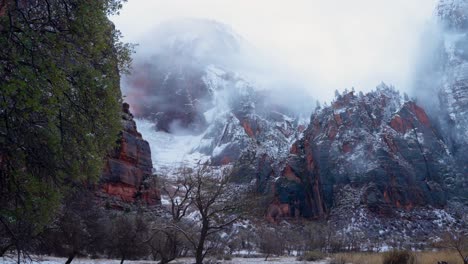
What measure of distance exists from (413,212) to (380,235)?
21.7 m

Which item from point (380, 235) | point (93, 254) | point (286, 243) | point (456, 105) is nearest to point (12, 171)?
point (93, 254)

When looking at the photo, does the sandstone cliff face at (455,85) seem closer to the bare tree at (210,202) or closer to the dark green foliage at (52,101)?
the bare tree at (210,202)

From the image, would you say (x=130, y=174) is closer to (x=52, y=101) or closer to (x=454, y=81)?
(x=52, y=101)

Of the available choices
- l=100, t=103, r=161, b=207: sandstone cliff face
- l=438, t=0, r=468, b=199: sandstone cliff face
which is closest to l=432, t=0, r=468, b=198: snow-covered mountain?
l=438, t=0, r=468, b=199: sandstone cliff face

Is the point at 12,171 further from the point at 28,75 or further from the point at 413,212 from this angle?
the point at 413,212

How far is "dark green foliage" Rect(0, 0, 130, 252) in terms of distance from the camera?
7453mm

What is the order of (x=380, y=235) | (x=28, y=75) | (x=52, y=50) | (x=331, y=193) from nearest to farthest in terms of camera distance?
(x=28, y=75), (x=52, y=50), (x=380, y=235), (x=331, y=193)

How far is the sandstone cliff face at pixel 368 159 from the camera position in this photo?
113625 millimetres

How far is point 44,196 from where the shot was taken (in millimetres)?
9469

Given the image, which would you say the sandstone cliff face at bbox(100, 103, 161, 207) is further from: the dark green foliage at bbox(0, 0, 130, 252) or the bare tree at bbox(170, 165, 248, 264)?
the dark green foliage at bbox(0, 0, 130, 252)

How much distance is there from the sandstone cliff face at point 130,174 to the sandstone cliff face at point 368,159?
52.9 metres

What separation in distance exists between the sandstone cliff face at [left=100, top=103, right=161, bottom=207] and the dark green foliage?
59978 millimetres

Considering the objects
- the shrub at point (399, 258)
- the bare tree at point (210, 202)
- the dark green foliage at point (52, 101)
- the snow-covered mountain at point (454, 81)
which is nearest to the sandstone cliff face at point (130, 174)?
the bare tree at point (210, 202)

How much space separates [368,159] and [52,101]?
123323 millimetres
